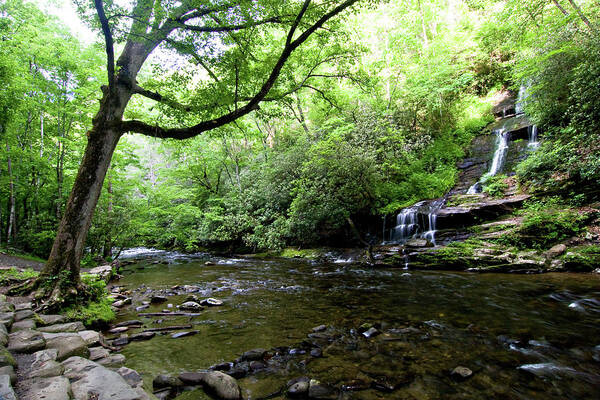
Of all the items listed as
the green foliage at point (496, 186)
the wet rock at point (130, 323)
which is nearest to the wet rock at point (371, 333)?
the wet rock at point (130, 323)

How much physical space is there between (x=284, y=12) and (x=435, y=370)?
7938mm

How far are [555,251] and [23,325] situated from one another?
12812 mm

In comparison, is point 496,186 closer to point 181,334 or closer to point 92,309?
point 181,334

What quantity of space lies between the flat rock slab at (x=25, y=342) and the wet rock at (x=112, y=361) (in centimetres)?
69

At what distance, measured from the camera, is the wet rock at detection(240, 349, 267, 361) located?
3.68 m

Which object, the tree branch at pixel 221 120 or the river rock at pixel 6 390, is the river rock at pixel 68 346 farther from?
the tree branch at pixel 221 120

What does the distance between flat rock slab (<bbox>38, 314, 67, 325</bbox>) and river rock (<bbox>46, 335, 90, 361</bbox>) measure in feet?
3.98

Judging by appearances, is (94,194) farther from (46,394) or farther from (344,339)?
(344,339)

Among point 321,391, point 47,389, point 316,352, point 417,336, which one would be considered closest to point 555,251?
point 417,336

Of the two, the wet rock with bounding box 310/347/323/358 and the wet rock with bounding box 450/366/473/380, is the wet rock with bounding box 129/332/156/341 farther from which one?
the wet rock with bounding box 450/366/473/380

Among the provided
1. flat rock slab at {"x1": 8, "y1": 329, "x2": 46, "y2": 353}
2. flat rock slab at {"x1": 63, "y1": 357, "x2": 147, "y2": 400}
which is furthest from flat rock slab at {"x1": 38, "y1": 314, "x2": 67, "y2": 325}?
flat rock slab at {"x1": 63, "y1": 357, "x2": 147, "y2": 400}

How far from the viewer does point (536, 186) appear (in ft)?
34.2

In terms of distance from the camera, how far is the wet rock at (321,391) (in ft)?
9.05

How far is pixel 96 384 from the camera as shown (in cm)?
229
